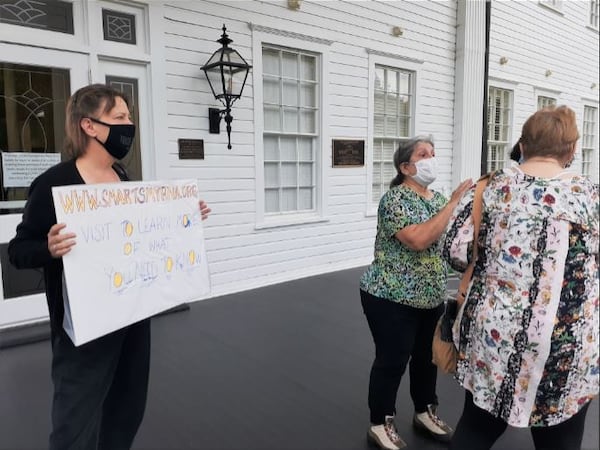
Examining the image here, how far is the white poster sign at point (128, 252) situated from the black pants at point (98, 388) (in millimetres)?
94

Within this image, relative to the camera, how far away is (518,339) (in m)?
1.37

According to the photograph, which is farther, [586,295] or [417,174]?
[417,174]

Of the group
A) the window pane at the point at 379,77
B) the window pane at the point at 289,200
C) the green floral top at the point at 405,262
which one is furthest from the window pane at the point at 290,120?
the green floral top at the point at 405,262

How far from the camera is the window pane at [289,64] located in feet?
17.5

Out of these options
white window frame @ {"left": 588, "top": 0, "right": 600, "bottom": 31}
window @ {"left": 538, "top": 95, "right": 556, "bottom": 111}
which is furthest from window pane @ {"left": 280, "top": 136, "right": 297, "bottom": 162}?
window @ {"left": 538, "top": 95, "right": 556, "bottom": 111}

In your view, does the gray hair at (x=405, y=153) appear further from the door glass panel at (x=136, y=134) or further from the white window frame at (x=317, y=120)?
the white window frame at (x=317, y=120)

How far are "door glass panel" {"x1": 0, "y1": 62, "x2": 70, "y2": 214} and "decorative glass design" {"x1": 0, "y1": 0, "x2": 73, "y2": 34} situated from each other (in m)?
0.33

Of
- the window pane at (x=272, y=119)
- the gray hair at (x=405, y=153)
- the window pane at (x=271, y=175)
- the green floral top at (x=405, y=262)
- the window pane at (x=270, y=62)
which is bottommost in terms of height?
the green floral top at (x=405, y=262)

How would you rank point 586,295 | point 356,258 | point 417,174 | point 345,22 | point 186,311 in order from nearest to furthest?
point 586,295 → point 417,174 → point 186,311 → point 345,22 → point 356,258

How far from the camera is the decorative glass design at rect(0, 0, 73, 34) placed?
3.53m

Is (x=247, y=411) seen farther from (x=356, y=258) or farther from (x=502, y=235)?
(x=356, y=258)

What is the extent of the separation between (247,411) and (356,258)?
3998mm

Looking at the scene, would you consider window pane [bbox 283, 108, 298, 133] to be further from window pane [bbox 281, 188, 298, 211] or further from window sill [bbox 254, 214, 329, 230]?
window sill [bbox 254, 214, 329, 230]

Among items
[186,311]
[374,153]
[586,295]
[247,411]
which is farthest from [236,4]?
[586,295]
